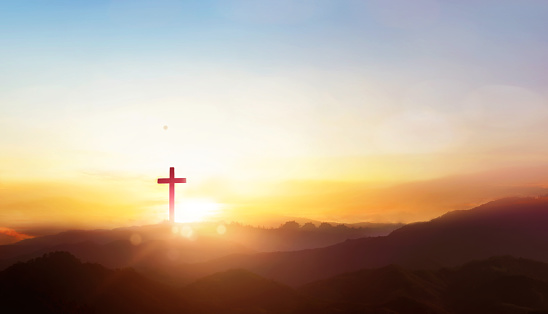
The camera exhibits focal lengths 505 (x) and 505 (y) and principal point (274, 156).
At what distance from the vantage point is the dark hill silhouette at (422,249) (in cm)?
15675

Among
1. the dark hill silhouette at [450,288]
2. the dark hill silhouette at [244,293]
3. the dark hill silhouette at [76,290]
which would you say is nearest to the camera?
the dark hill silhouette at [76,290]

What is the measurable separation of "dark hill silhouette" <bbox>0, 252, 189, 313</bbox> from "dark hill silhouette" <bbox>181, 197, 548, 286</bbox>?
74843mm

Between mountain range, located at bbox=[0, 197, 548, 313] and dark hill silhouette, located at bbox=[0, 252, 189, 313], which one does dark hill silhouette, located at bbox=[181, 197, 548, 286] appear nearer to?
mountain range, located at bbox=[0, 197, 548, 313]

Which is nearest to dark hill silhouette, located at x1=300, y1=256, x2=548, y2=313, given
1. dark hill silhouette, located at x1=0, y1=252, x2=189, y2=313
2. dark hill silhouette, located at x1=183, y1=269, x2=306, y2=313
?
dark hill silhouette, located at x1=183, y1=269, x2=306, y2=313

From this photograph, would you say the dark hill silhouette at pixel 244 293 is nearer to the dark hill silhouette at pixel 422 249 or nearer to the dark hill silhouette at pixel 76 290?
the dark hill silhouette at pixel 76 290

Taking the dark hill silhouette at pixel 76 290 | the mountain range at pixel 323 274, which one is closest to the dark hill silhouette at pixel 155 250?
the mountain range at pixel 323 274

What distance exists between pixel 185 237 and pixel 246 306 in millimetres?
98634

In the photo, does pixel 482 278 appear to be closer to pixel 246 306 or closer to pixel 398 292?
pixel 398 292

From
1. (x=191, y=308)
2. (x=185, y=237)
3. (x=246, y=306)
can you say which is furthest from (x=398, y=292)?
(x=185, y=237)

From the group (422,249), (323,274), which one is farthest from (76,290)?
(422,249)

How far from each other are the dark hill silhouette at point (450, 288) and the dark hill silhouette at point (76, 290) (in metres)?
33.5

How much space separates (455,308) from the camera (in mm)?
93500

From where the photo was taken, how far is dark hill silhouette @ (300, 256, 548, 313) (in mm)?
89875

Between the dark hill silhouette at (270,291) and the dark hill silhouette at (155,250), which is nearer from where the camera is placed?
the dark hill silhouette at (270,291)
